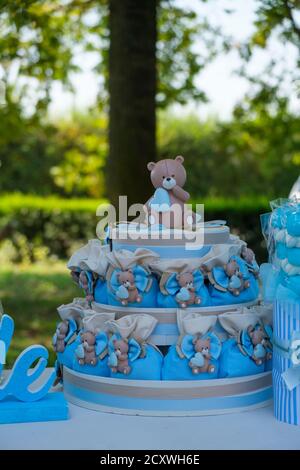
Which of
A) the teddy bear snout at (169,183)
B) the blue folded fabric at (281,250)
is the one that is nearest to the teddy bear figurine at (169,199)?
the teddy bear snout at (169,183)

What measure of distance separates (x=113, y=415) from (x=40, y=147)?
13.1 metres

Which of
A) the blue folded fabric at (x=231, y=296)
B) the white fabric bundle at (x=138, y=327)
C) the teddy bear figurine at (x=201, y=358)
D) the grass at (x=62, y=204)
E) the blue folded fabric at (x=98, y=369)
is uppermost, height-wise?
the grass at (x=62, y=204)

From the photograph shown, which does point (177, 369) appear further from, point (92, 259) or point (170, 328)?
point (92, 259)

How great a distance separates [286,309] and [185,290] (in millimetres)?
423

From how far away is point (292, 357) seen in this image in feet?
10.1

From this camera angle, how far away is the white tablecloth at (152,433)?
9.50 feet

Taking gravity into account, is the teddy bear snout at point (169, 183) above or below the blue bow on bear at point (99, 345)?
above

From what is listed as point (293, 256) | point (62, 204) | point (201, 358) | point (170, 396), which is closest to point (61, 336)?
point (170, 396)

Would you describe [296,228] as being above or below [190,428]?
above

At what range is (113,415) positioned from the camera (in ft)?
10.6

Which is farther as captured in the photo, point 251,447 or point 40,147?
point 40,147

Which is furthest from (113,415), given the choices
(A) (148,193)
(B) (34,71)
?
(B) (34,71)

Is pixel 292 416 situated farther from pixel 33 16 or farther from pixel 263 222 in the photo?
pixel 33 16

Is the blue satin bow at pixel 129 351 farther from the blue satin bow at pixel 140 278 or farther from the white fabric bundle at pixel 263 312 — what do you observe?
the white fabric bundle at pixel 263 312
